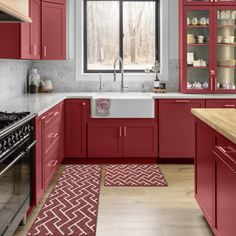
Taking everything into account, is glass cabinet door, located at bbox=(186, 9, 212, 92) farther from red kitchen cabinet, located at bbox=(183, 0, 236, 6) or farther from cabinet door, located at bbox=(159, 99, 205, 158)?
cabinet door, located at bbox=(159, 99, 205, 158)

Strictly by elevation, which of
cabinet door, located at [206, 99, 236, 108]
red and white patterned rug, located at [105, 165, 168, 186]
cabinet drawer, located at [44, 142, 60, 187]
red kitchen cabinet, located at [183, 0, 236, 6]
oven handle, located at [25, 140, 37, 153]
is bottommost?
red and white patterned rug, located at [105, 165, 168, 186]

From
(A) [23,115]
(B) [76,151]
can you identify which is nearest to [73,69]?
(B) [76,151]

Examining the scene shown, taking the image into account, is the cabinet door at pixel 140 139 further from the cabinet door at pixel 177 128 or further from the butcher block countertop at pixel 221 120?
the butcher block countertop at pixel 221 120

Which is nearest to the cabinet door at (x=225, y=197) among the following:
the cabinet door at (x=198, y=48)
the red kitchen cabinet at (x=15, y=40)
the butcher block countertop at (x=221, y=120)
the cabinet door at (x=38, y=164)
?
the butcher block countertop at (x=221, y=120)

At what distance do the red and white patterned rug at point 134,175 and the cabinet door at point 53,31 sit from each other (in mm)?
1572

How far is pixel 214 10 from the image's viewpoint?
19.8ft

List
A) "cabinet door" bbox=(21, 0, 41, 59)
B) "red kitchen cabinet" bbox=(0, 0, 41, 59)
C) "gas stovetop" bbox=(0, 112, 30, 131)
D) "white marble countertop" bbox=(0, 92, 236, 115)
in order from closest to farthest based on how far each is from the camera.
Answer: "gas stovetop" bbox=(0, 112, 30, 131) < "white marble countertop" bbox=(0, 92, 236, 115) < "red kitchen cabinet" bbox=(0, 0, 41, 59) < "cabinet door" bbox=(21, 0, 41, 59)

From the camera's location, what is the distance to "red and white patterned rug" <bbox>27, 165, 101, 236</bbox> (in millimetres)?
3658

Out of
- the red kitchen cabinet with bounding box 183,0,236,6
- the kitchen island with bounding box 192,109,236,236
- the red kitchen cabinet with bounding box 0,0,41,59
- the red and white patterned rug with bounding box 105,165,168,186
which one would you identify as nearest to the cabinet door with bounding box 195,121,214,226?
the kitchen island with bounding box 192,109,236,236

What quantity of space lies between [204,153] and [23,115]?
138 cm

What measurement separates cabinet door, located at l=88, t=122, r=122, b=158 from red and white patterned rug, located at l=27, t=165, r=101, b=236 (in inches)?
18.9

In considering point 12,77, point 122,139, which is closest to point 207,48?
point 122,139

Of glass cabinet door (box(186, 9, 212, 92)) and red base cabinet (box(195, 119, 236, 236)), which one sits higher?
glass cabinet door (box(186, 9, 212, 92))

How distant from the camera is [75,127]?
19.7 ft
